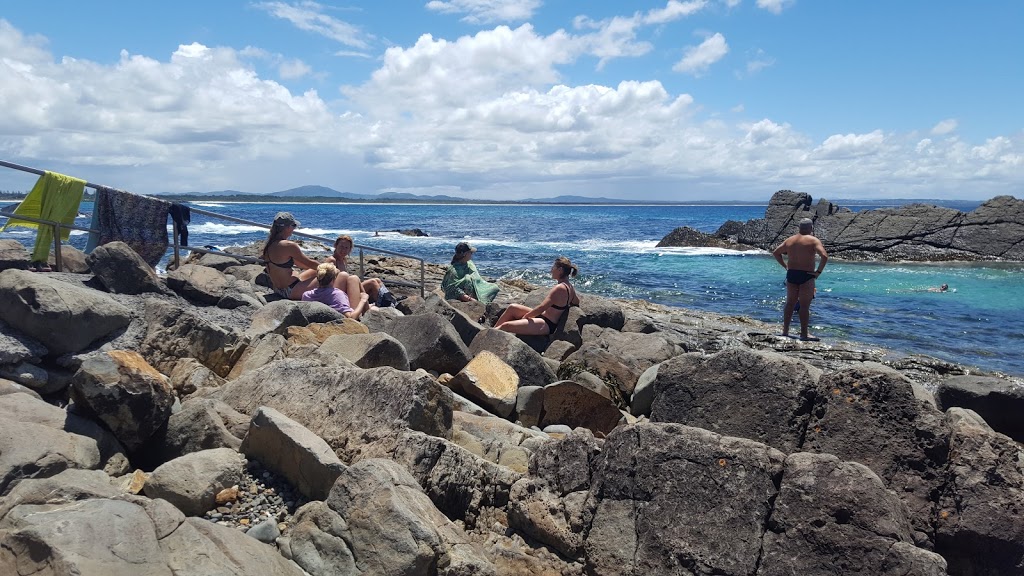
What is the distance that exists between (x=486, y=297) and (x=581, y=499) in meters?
8.98

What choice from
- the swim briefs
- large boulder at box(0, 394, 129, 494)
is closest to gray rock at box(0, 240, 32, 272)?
large boulder at box(0, 394, 129, 494)

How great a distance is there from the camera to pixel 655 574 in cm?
354

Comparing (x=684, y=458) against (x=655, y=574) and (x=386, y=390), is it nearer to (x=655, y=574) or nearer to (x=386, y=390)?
(x=655, y=574)

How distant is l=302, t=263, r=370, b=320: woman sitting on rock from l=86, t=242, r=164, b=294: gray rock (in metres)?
2.68

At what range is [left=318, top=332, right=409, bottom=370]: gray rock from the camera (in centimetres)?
575

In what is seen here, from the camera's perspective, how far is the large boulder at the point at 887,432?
3.68m

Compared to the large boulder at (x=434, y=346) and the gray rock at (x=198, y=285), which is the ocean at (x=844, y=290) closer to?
the gray rock at (x=198, y=285)

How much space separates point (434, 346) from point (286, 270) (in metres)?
3.45

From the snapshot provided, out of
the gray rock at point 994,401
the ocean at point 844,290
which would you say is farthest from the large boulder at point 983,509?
the ocean at point 844,290

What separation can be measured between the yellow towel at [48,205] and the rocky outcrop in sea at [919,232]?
1422 inches

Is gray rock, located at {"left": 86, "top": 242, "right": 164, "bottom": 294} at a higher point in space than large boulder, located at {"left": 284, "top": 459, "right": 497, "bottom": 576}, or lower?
higher

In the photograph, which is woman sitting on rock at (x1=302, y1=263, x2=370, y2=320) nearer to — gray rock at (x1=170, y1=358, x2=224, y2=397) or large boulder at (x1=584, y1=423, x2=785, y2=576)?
gray rock at (x1=170, y1=358, x2=224, y2=397)

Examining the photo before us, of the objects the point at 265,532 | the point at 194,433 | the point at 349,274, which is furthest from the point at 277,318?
the point at 349,274

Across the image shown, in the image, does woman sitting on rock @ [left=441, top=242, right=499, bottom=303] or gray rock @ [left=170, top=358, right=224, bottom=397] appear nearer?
gray rock @ [left=170, top=358, right=224, bottom=397]
